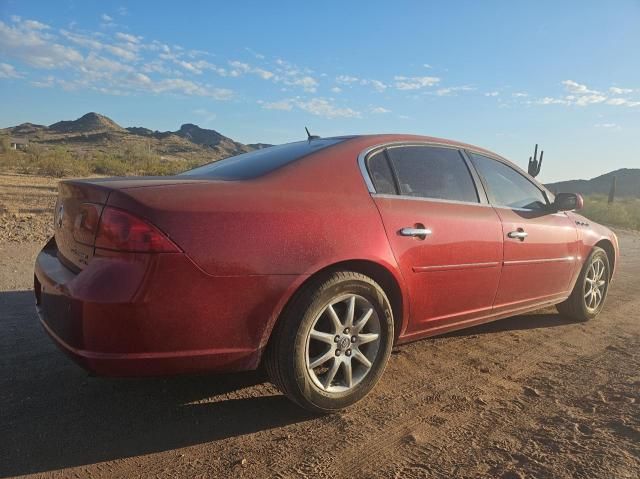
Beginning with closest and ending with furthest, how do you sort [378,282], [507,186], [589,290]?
1. [378,282]
2. [507,186]
3. [589,290]

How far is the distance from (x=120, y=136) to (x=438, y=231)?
8618 centimetres

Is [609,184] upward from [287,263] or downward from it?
upward

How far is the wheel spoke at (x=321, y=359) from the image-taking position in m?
2.63

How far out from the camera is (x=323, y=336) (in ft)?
8.73

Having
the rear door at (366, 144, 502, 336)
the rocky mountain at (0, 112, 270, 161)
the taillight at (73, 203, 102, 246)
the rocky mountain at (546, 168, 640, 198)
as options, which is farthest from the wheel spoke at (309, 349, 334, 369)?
the rocky mountain at (546, 168, 640, 198)

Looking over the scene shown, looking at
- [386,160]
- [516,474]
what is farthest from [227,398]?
[386,160]

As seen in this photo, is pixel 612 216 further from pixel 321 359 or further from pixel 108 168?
pixel 321 359

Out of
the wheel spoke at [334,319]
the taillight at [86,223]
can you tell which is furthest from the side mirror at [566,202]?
the taillight at [86,223]

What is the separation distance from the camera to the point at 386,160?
325 cm

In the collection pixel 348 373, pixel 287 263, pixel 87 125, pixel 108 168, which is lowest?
pixel 348 373

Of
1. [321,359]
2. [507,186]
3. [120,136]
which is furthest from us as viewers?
[120,136]

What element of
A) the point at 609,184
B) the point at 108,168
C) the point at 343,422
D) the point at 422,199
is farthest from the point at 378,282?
the point at 609,184

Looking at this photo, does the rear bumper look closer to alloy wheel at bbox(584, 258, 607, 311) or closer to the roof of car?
the roof of car

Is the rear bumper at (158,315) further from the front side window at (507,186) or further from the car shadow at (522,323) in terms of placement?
the car shadow at (522,323)
